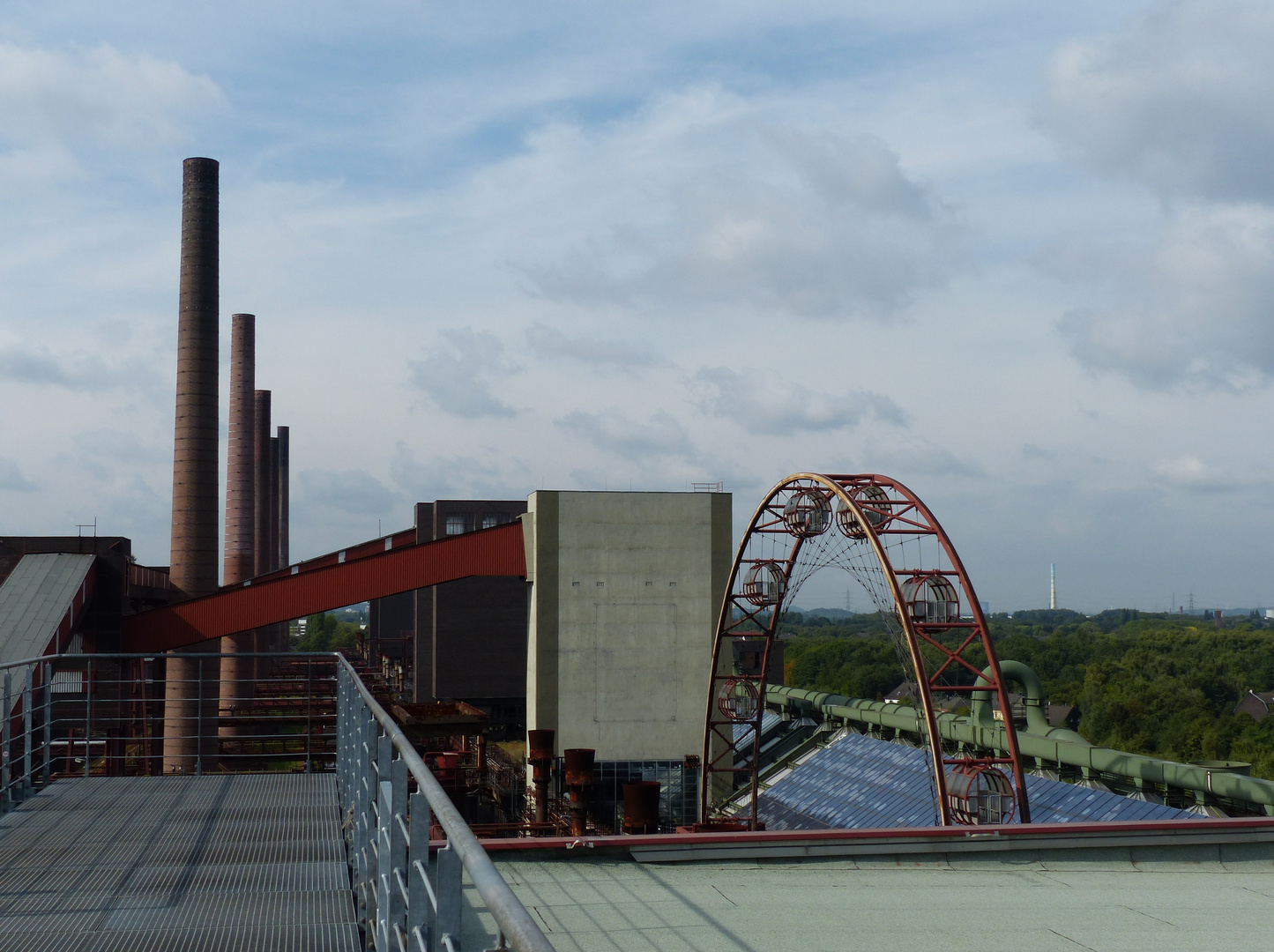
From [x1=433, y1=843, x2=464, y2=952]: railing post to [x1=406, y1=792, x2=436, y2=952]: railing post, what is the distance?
0.55 m

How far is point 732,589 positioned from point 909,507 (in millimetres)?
7763

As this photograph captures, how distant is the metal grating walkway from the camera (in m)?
5.34

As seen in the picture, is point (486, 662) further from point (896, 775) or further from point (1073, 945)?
point (1073, 945)

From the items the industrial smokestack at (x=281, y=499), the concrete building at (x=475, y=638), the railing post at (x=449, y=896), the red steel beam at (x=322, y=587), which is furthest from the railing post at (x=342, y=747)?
the industrial smokestack at (x=281, y=499)

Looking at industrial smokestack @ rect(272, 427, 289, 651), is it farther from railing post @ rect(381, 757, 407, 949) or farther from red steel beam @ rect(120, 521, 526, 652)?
railing post @ rect(381, 757, 407, 949)

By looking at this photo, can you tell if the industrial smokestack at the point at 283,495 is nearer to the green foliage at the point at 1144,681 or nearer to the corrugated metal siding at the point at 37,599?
the green foliage at the point at 1144,681

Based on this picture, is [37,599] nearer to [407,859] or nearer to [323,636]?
[407,859]

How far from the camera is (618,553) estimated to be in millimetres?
32469

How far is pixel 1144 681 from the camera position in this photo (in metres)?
97.8

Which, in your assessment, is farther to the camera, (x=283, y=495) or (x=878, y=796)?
(x=283, y=495)

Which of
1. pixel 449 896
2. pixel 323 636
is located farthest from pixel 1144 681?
pixel 449 896

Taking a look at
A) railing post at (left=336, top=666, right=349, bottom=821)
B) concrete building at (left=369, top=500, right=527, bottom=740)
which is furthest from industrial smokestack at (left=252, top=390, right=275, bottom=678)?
railing post at (left=336, top=666, right=349, bottom=821)

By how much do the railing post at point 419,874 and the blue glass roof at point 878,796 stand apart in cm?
2206

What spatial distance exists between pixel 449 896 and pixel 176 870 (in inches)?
190
